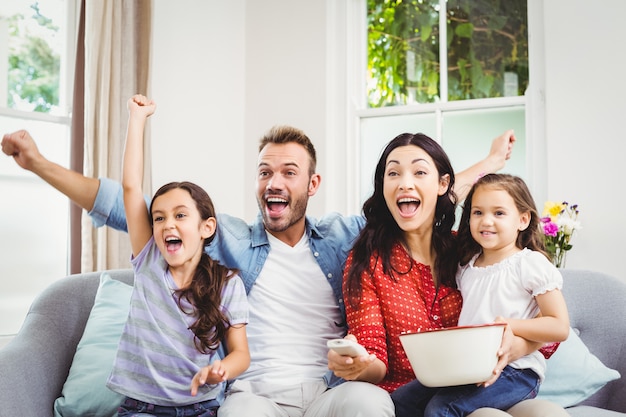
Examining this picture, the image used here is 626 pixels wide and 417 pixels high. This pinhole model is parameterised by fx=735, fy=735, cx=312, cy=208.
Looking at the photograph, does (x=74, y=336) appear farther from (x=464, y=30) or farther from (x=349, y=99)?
(x=464, y=30)

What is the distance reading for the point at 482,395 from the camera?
170 cm

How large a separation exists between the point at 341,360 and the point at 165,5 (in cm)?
268

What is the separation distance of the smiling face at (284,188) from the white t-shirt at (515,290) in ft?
1.93

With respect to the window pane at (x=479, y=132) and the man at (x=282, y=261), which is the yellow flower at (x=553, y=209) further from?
the man at (x=282, y=261)

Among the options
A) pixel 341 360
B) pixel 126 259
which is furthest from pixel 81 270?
pixel 341 360

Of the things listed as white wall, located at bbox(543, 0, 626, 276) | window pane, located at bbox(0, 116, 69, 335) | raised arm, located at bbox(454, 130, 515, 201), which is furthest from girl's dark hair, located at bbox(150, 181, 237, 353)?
white wall, located at bbox(543, 0, 626, 276)

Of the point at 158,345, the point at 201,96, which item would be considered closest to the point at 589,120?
the point at 201,96

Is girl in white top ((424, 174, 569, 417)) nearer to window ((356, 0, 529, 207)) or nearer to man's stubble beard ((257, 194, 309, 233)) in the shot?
man's stubble beard ((257, 194, 309, 233))

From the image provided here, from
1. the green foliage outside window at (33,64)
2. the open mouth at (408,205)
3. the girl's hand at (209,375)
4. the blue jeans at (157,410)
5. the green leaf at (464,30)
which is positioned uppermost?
the green leaf at (464,30)

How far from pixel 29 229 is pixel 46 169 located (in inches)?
58.9

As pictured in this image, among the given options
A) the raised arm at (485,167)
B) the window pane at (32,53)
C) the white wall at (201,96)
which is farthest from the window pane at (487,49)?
the window pane at (32,53)

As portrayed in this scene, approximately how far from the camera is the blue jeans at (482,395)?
1.69 metres

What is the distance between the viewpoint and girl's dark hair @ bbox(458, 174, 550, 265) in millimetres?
1875

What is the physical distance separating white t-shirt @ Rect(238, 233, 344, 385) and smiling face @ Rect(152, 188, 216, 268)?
0.27m
